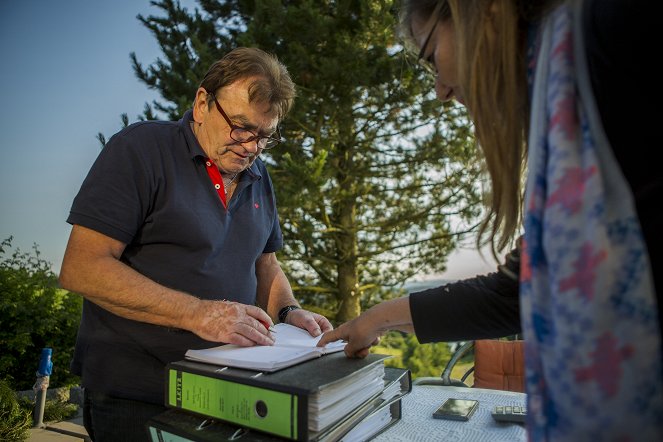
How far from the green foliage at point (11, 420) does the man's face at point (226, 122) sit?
3.04 m

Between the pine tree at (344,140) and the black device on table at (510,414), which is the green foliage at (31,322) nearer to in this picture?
the pine tree at (344,140)

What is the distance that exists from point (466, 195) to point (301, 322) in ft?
18.9

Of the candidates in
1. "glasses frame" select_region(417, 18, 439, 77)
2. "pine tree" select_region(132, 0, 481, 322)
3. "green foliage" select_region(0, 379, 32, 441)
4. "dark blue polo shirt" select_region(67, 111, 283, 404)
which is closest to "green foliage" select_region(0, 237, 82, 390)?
"green foliage" select_region(0, 379, 32, 441)

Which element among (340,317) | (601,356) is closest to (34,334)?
(340,317)

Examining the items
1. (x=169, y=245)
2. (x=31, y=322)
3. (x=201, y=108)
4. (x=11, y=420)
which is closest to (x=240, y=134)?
(x=201, y=108)

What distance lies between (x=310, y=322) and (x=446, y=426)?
0.52 meters

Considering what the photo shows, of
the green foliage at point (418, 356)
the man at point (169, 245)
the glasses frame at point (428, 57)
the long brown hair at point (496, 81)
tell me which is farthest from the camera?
the green foliage at point (418, 356)

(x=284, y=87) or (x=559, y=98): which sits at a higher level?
(x=284, y=87)

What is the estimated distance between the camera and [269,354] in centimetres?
100

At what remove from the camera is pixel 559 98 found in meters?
0.63

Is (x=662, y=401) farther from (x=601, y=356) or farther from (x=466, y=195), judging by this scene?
(x=466, y=195)

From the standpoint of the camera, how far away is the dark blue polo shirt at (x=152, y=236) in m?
1.28

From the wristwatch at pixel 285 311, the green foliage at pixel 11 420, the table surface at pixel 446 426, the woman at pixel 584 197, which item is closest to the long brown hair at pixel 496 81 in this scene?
the woman at pixel 584 197

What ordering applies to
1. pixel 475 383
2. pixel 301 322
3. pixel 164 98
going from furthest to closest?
pixel 164 98 < pixel 475 383 < pixel 301 322
